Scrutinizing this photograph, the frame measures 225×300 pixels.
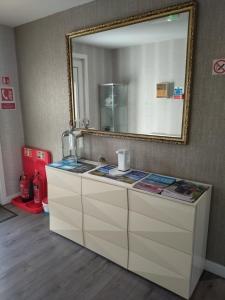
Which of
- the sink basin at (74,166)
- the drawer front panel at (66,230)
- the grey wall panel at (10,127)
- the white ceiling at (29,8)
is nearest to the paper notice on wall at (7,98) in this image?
the grey wall panel at (10,127)

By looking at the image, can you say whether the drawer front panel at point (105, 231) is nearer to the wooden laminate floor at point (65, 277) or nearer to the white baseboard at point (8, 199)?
the wooden laminate floor at point (65, 277)

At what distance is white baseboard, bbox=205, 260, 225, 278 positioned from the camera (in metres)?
1.92

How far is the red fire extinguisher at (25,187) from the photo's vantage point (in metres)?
3.13

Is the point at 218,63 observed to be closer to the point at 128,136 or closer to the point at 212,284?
the point at 128,136

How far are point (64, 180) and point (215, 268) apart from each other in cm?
Result: 149

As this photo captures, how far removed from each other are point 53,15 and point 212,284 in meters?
2.93

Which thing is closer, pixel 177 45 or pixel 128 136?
pixel 177 45

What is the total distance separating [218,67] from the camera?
1.66 meters

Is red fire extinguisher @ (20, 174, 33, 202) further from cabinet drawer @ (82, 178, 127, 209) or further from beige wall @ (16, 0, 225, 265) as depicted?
cabinet drawer @ (82, 178, 127, 209)

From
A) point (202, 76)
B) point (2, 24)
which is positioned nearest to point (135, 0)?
point (202, 76)

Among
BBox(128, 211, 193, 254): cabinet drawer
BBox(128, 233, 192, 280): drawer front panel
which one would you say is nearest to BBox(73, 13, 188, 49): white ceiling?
BBox(128, 211, 193, 254): cabinet drawer

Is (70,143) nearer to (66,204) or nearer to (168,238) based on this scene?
(66,204)

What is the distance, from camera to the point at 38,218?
9.39ft

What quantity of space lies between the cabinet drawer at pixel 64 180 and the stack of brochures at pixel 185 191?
2.70ft
